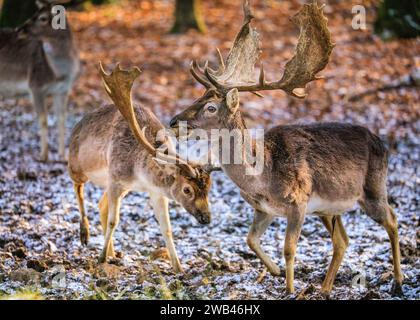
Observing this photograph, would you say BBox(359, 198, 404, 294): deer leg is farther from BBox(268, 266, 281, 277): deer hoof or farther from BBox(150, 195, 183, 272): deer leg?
BBox(150, 195, 183, 272): deer leg

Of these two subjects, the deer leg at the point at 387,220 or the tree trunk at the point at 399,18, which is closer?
the deer leg at the point at 387,220

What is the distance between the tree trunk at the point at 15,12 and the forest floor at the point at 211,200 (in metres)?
1.48

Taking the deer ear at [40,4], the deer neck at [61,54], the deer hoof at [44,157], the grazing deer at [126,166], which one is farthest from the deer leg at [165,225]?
the deer ear at [40,4]

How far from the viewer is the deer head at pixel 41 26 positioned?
13078 mm

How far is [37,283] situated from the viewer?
25.3ft

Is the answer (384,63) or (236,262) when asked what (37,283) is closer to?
(236,262)

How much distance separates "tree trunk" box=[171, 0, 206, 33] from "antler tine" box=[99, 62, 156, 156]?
1070 centimetres

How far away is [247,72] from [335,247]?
6.05 feet

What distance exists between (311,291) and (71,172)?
3.14m

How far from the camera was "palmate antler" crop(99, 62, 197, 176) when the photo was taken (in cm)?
755

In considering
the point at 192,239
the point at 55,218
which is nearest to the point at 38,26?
the point at 55,218

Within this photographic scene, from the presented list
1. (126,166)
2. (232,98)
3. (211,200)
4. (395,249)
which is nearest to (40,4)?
(211,200)

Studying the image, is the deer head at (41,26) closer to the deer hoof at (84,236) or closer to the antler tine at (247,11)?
the deer hoof at (84,236)
